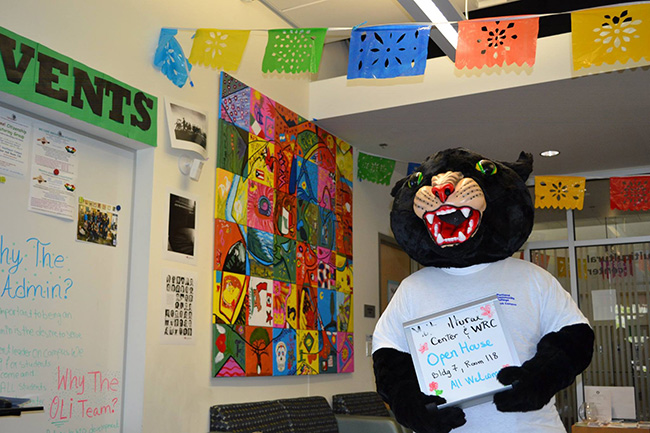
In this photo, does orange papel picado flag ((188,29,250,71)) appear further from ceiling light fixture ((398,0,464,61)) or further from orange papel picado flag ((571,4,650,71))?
orange papel picado flag ((571,4,650,71))

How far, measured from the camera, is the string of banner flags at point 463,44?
3209 millimetres

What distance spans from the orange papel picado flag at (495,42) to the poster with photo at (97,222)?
1899mm

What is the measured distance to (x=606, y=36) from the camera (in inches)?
126

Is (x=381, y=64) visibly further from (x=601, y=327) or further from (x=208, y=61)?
(x=601, y=327)

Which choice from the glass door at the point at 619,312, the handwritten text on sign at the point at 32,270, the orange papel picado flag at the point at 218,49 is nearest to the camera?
the handwritten text on sign at the point at 32,270

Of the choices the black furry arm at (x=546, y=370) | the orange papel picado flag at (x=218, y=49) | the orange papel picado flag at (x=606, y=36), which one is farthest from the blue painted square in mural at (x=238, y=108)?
the black furry arm at (x=546, y=370)

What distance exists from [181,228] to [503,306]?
2.24 meters

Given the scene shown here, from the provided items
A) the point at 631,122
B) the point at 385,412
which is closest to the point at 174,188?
the point at 385,412

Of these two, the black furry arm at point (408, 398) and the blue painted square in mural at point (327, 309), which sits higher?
the blue painted square in mural at point (327, 309)

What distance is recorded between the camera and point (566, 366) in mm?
1896

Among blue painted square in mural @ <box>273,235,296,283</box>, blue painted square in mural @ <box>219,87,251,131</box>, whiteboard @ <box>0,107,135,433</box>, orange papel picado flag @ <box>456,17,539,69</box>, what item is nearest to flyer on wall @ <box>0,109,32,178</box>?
whiteboard @ <box>0,107,135,433</box>

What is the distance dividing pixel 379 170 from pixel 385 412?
2.06 meters

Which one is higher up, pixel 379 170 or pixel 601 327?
pixel 379 170

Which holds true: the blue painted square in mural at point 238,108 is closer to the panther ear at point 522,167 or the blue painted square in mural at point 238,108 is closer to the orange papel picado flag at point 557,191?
the panther ear at point 522,167
